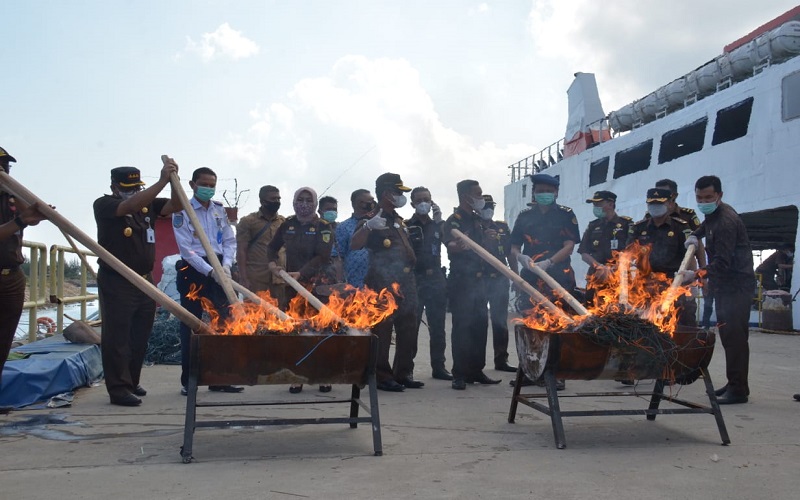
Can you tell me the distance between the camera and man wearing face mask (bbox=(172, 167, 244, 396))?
253 inches

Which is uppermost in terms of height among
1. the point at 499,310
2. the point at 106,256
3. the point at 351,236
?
the point at 351,236

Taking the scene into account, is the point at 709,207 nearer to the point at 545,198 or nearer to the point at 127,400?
the point at 545,198

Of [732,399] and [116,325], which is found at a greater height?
[116,325]

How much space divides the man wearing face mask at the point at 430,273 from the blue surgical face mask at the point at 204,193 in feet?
7.19

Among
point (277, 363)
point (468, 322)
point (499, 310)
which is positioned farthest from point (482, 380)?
point (277, 363)

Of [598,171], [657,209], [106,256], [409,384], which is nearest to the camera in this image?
[106,256]

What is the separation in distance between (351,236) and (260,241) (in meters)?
0.98

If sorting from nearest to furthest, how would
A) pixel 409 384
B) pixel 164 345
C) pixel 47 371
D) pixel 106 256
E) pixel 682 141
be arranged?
pixel 106 256
pixel 47 371
pixel 409 384
pixel 164 345
pixel 682 141

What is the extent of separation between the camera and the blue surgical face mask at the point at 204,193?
6418mm

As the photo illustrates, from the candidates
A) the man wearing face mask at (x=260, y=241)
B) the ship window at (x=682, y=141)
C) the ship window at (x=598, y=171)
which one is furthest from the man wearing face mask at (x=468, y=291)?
the ship window at (x=598, y=171)

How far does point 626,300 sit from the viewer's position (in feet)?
16.2

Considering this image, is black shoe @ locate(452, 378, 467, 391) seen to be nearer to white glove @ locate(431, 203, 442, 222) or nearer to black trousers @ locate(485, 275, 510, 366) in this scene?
black trousers @ locate(485, 275, 510, 366)

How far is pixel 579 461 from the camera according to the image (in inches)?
164

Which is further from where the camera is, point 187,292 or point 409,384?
point 409,384
